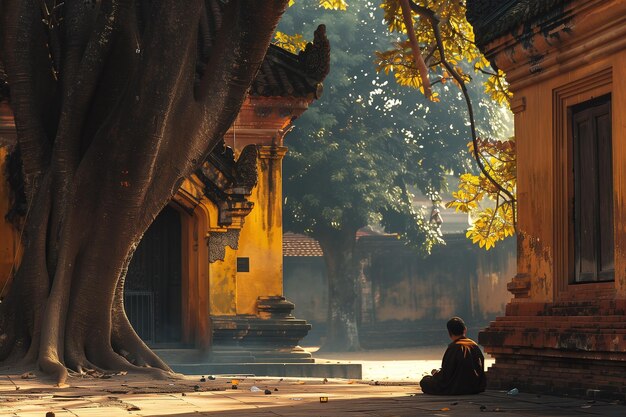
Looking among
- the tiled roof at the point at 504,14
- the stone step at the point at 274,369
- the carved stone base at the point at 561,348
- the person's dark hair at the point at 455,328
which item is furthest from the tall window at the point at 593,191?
the stone step at the point at 274,369

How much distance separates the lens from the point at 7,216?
17.1 meters

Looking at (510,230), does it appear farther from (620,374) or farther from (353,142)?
(353,142)

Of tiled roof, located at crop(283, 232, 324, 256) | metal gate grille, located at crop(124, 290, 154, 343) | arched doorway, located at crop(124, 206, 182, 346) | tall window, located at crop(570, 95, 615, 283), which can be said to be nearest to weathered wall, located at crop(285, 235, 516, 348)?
tiled roof, located at crop(283, 232, 324, 256)

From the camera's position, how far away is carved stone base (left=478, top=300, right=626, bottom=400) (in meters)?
9.15

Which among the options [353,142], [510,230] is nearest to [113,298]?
[510,230]

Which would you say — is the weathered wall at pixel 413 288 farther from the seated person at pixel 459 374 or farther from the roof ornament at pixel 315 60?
the seated person at pixel 459 374

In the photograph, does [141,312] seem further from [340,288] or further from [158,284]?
[340,288]

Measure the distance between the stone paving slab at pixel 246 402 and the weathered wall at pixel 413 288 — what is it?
2428 cm

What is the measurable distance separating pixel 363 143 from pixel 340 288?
12.8ft

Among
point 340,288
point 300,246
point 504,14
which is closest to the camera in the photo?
point 504,14

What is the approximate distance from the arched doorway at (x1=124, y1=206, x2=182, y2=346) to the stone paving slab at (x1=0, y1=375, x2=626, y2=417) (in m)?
6.67

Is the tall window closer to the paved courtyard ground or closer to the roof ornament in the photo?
the paved courtyard ground

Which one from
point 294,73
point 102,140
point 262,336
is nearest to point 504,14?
point 102,140

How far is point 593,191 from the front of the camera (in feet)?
33.3
